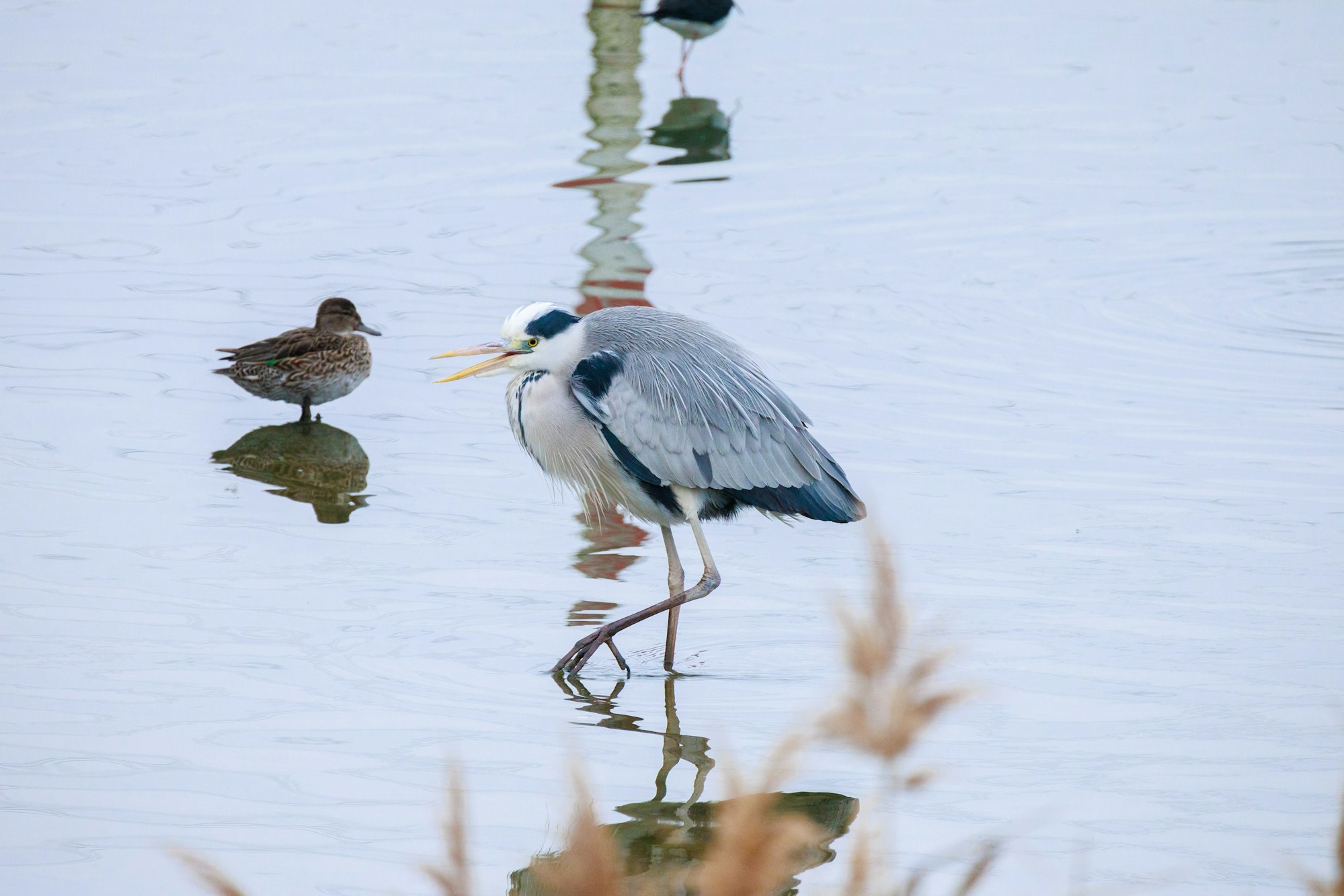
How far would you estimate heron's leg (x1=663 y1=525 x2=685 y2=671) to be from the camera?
616 centimetres

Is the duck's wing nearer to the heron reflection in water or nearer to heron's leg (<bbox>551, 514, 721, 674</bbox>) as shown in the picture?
the heron reflection in water

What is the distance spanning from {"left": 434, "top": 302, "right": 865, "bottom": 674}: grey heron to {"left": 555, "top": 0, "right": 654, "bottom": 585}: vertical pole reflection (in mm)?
350

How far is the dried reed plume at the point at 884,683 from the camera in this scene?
222cm

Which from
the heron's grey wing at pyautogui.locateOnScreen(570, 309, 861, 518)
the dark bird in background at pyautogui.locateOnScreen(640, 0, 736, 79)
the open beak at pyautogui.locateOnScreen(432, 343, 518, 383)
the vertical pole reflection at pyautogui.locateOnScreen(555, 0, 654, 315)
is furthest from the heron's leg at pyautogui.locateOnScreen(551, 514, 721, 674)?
the dark bird in background at pyautogui.locateOnScreen(640, 0, 736, 79)

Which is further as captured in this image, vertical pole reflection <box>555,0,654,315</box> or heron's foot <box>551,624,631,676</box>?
vertical pole reflection <box>555,0,654,315</box>

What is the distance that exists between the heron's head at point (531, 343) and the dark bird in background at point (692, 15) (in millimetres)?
10085

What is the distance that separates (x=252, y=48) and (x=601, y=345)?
36.6 ft

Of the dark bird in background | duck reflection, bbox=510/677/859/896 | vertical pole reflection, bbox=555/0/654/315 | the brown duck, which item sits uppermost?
the dark bird in background

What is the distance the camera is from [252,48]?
16203 mm

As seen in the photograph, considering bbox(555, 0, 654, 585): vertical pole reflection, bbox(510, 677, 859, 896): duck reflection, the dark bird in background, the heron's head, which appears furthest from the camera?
the dark bird in background

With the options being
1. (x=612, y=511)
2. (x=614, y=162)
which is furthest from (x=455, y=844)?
(x=614, y=162)

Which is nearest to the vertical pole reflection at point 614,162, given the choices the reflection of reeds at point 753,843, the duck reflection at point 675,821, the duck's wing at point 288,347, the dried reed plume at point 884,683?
the duck's wing at point 288,347

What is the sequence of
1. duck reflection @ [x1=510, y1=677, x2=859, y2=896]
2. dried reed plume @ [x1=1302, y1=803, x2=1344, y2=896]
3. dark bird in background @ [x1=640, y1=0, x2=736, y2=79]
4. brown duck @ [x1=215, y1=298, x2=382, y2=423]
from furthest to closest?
dark bird in background @ [x1=640, y1=0, x2=736, y2=79], brown duck @ [x1=215, y1=298, x2=382, y2=423], duck reflection @ [x1=510, y1=677, x2=859, y2=896], dried reed plume @ [x1=1302, y1=803, x2=1344, y2=896]

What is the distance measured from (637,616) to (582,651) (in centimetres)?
25
